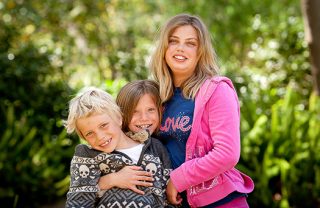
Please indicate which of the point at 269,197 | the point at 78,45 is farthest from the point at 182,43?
the point at 78,45

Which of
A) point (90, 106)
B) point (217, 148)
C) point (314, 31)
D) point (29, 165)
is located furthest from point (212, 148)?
point (29, 165)

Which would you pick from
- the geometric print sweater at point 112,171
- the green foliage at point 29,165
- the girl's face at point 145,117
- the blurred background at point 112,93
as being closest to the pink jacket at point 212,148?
the geometric print sweater at point 112,171

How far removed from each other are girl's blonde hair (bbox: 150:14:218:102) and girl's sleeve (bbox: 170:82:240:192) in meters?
0.22

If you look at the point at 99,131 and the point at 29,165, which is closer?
the point at 99,131

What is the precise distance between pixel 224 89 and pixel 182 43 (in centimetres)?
40

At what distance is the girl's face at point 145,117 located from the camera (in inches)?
131

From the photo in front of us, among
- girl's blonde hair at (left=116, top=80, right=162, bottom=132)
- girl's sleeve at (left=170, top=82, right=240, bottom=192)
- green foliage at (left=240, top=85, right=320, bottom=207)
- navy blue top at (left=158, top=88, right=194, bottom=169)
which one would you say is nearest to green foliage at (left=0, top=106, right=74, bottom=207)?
green foliage at (left=240, top=85, right=320, bottom=207)

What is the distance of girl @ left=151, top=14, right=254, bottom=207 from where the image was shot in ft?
9.94

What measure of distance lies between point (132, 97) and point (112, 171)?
→ 0.47 metres

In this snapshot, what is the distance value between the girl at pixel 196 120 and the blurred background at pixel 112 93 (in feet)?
6.77

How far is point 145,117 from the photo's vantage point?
131 inches

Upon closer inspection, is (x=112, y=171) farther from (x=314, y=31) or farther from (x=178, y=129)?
(x=314, y=31)

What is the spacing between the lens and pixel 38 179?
747 cm

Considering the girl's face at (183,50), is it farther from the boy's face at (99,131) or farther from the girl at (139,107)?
the boy's face at (99,131)
